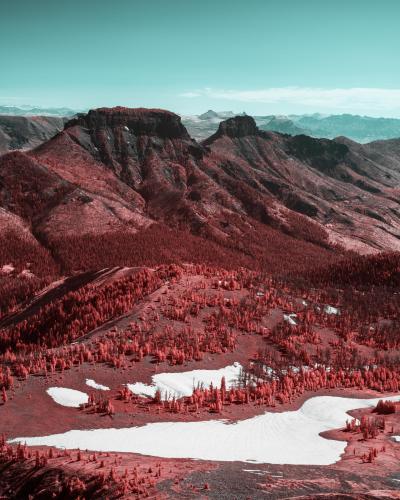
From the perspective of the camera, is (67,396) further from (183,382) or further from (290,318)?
(290,318)

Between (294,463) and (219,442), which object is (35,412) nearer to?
(219,442)

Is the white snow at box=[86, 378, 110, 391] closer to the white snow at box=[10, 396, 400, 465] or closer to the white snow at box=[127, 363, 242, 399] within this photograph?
the white snow at box=[127, 363, 242, 399]

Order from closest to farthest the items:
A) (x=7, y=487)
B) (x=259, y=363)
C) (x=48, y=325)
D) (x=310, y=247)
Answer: (x=7, y=487) < (x=259, y=363) < (x=48, y=325) < (x=310, y=247)

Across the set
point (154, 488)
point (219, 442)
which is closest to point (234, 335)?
point (219, 442)

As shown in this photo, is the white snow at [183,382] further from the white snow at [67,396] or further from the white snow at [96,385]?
the white snow at [67,396]

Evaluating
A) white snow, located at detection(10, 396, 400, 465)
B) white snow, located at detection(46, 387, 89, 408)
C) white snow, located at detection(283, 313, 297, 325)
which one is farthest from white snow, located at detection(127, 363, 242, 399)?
white snow, located at detection(283, 313, 297, 325)

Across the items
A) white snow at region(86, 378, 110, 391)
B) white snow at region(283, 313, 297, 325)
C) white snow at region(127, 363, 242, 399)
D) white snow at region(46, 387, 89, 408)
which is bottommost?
white snow at region(283, 313, 297, 325)

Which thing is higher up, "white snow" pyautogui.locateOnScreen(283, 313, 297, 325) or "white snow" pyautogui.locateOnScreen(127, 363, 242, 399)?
"white snow" pyautogui.locateOnScreen(127, 363, 242, 399)

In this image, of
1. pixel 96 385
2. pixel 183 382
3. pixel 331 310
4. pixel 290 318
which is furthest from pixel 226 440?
pixel 331 310
